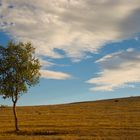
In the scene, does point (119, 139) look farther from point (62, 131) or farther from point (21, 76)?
point (21, 76)

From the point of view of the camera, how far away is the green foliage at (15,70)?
215 ft

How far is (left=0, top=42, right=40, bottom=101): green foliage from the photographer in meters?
65.6

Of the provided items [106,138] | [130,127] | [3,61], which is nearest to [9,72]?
[3,61]

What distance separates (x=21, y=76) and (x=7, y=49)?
4822 millimetres

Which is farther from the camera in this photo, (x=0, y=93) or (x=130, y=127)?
(x=0, y=93)

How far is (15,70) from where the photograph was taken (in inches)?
2598

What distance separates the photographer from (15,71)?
216 ft

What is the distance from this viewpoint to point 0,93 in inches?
2621

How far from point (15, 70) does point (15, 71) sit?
17 centimetres

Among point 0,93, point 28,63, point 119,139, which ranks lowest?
point 119,139

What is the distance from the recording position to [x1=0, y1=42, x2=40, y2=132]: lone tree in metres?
65.6

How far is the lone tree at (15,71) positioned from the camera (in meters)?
65.6

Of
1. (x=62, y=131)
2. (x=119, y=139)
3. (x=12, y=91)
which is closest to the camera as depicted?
(x=119, y=139)

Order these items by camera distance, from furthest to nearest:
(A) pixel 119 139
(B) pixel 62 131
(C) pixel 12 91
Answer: (C) pixel 12 91, (B) pixel 62 131, (A) pixel 119 139
